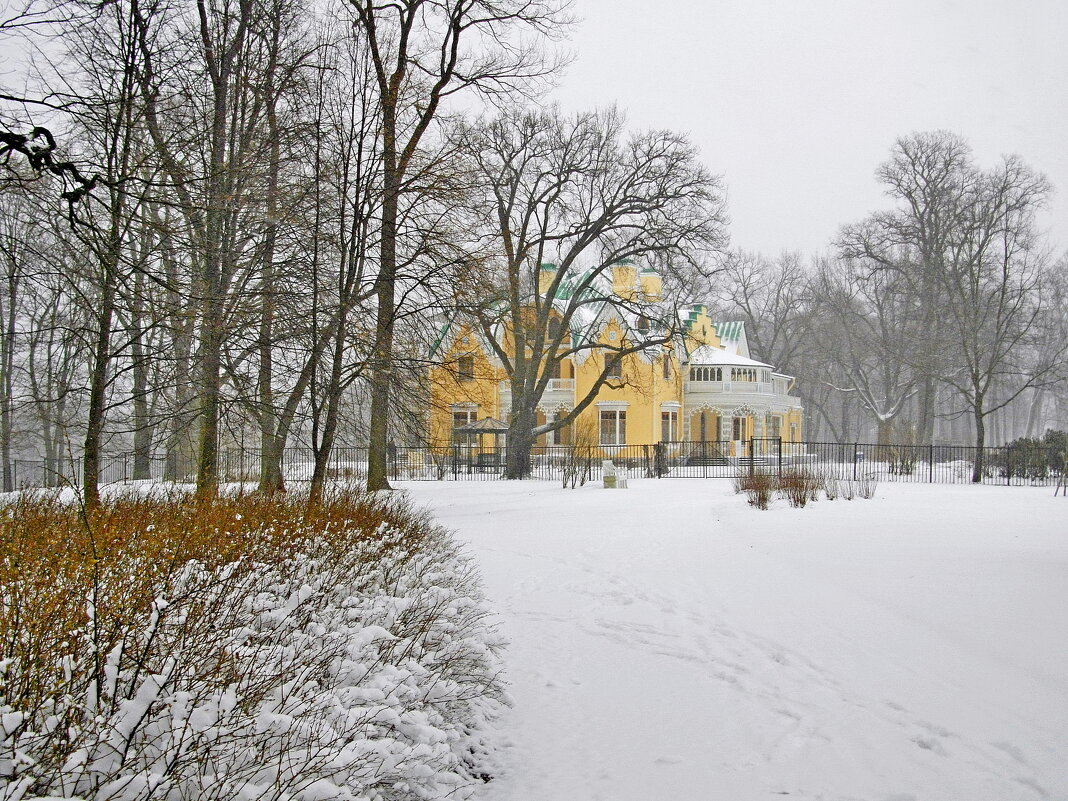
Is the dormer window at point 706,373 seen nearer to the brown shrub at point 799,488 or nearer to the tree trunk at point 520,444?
the tree trunk at point 520,444

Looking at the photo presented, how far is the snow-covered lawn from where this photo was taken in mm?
4594

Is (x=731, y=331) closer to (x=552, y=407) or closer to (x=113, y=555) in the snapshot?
(x=552, y=407)

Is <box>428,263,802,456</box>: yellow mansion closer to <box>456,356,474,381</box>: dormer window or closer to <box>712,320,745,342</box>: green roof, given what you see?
<box>712,320,745,342</box>: green roof

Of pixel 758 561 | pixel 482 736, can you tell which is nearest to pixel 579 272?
pixel 758 561

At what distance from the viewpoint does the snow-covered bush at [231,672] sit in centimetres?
279

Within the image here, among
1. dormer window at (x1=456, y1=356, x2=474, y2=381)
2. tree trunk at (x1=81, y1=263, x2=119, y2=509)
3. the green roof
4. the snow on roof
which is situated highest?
the green roof

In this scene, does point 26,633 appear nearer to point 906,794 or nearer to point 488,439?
point 906,794

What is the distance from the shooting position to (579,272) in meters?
35.9

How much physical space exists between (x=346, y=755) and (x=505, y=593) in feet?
20.8

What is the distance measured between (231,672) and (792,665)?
4633 millimetres

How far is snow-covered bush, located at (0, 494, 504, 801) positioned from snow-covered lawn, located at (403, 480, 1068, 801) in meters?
0.72

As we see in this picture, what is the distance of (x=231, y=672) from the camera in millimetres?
3520

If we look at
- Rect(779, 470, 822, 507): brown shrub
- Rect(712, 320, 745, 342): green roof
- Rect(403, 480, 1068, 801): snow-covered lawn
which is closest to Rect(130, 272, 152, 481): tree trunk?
Rect(403, 480, 1068, 801): snow-covered lawn

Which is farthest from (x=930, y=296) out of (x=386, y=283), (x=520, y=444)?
(x=386, y=283)
